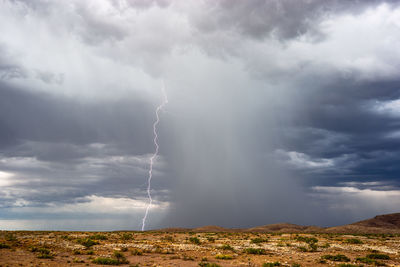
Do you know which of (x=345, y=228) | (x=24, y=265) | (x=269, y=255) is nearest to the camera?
(x=24, y=265)

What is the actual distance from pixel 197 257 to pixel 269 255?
8669mm

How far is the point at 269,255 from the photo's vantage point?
3294 centimetres

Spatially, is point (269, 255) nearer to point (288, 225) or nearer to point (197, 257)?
point (197, 257)

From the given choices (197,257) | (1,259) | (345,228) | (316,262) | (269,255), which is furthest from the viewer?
(345,228)

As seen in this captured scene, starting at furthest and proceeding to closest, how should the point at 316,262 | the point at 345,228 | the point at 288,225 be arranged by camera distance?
the point at 288,225, the point at 345,228, the point at 316,262

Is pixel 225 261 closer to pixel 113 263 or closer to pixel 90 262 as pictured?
pixel 113 263

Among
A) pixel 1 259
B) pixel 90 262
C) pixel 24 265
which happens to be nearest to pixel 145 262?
pixel 90 262

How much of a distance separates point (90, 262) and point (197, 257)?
1108cm

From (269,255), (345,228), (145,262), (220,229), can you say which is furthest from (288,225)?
(145,262)

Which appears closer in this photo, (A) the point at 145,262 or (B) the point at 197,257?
(A) the point at 145,262

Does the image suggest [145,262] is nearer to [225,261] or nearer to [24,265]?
[225,261]

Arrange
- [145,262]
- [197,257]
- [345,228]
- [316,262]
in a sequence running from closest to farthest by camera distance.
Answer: [145,262]
[316,262]
[197,257]
[345,228]

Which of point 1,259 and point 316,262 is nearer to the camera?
point 1,259

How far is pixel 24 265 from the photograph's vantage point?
2245cm
